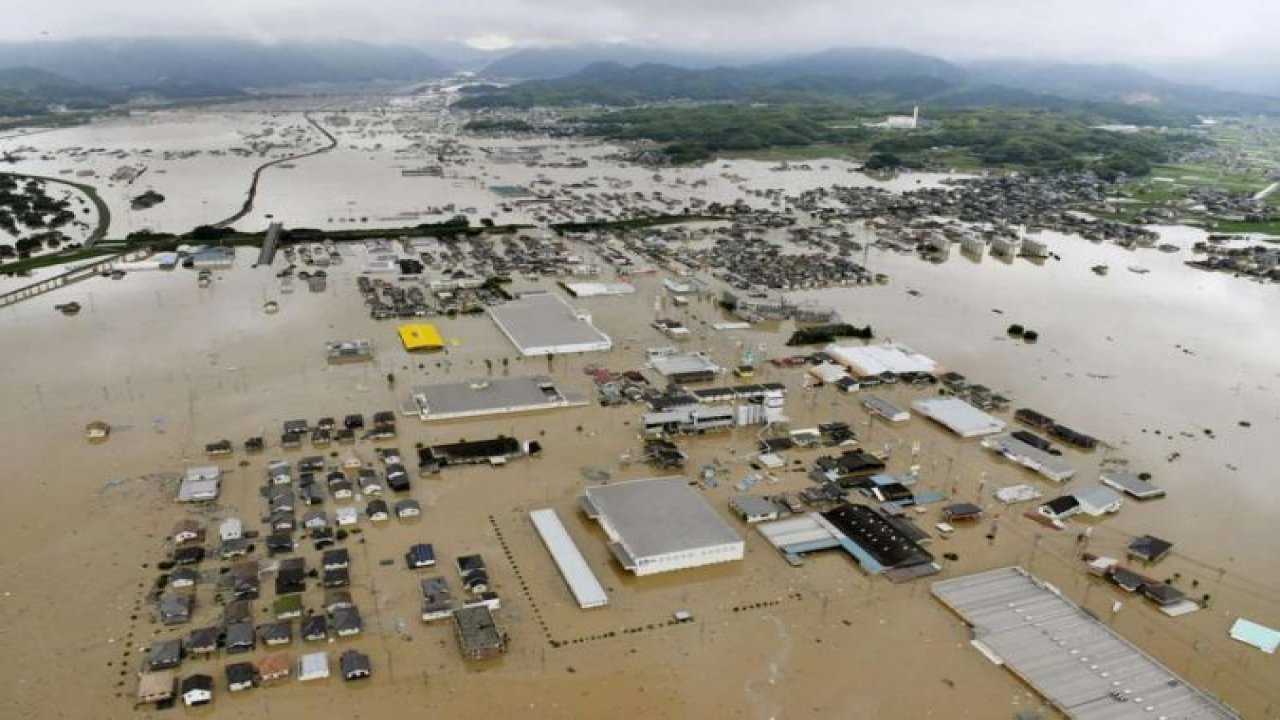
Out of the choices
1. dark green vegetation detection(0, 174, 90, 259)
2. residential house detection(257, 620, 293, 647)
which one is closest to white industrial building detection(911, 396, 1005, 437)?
residential house detection(257, 620, 293, 647)

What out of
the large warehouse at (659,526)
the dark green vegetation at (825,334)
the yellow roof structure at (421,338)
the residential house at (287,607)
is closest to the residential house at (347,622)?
the residential house at (287,607)

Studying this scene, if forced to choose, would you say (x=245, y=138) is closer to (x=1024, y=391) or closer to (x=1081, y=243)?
(x=1081, y=243)

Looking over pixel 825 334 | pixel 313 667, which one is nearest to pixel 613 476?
pixel 313 667

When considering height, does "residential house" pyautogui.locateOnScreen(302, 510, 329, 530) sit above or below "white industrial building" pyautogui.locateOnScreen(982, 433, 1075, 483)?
above

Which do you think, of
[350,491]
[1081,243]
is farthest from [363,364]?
[1081,243]

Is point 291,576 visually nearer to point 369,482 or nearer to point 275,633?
point 275,633

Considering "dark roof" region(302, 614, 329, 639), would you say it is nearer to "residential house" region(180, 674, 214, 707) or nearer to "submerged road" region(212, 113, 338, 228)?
"residential house" region(180, 674, 214, 707)

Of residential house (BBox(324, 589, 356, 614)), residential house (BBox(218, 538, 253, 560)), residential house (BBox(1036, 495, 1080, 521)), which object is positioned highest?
residential house (BBox(218, 538, 253, 560))
